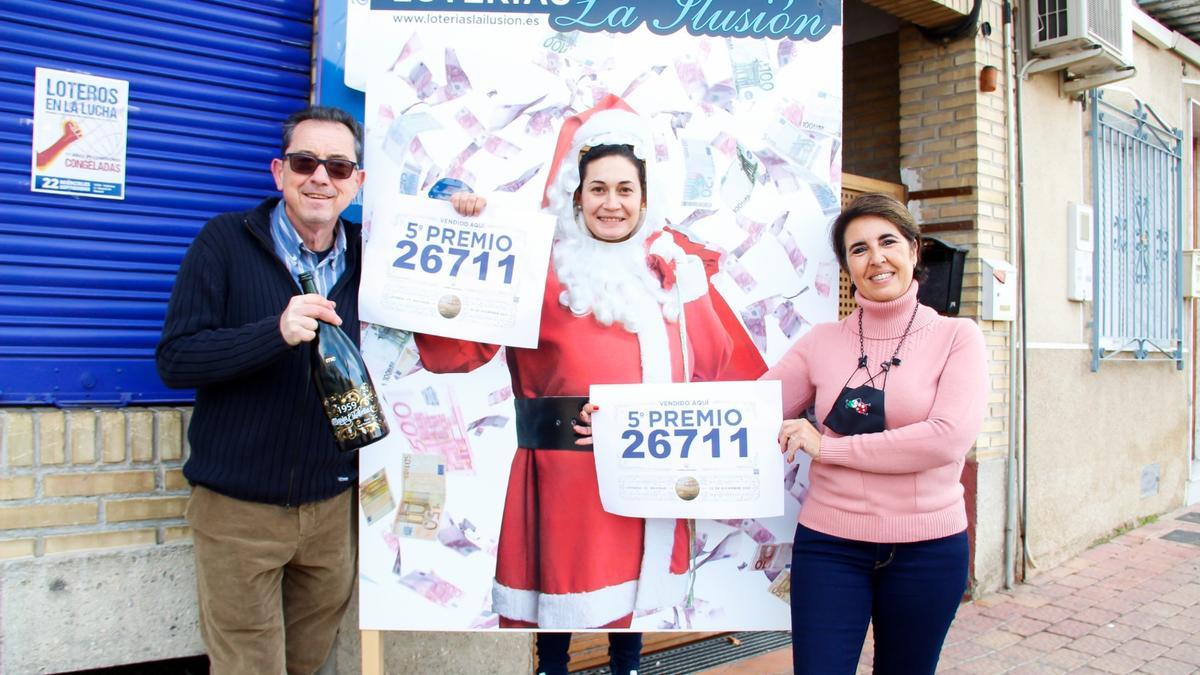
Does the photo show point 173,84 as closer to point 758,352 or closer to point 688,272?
point 688,272

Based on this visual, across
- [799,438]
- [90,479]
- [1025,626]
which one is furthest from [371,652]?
[1025,626]

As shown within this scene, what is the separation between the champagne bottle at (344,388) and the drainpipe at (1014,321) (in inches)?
182

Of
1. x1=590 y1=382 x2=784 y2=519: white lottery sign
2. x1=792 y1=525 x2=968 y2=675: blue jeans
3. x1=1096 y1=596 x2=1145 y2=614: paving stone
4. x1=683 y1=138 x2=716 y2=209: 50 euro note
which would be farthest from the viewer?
x1=1096 y1=596 x2=1145 y2=614: paving stone

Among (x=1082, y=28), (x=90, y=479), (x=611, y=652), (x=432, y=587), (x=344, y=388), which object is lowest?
(x=611, y=652)

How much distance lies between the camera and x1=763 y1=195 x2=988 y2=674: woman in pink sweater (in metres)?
2.26

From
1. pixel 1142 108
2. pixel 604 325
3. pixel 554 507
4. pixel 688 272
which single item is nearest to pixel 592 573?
pixel 554 507

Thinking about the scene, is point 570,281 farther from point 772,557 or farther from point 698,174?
point 772,557

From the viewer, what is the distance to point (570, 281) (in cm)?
246

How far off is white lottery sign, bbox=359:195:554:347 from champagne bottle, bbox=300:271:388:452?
0.12m

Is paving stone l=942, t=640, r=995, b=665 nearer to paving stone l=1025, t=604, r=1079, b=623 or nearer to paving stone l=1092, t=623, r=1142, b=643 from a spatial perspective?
paving stone l=1025, t=604, r=1079, b=623

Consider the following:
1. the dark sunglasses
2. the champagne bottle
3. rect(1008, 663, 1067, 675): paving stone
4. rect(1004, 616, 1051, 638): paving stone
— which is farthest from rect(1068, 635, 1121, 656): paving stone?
the dark sunglasses

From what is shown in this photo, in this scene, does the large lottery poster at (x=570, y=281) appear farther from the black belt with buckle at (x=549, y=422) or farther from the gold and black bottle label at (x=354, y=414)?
the gold and black bottle label at (x=354, y=414)

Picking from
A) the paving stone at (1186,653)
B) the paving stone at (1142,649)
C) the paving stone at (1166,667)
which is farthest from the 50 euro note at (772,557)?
the paving stone at (1186,653)

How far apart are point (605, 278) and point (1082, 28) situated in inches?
186
